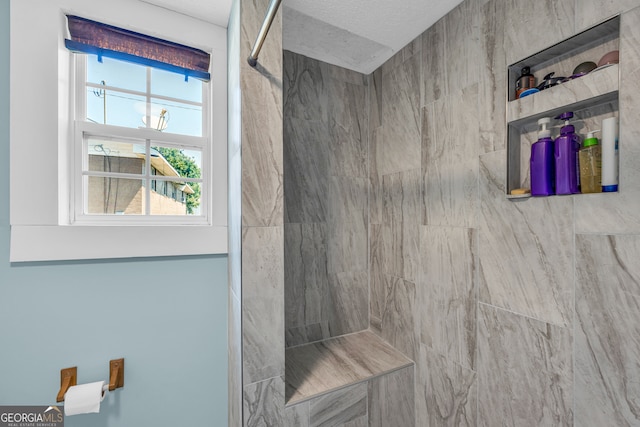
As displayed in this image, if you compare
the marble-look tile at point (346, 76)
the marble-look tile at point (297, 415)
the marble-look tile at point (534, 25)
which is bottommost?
the marble-look tile at point (297, 415)

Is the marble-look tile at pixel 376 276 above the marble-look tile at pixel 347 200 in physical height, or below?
below

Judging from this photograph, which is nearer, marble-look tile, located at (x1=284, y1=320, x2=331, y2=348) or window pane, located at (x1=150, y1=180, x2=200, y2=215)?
window pane, located at (x1=150, y1=180, x2=200, y2=215)

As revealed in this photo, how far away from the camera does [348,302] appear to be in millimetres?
1697

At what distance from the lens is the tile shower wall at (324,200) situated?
1.53 m

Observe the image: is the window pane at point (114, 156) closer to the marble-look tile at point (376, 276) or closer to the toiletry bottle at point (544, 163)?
the marble-look tile at point (376, 276)

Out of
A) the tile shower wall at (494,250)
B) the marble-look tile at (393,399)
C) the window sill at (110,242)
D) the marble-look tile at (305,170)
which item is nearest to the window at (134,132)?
the window sill at (110,242)

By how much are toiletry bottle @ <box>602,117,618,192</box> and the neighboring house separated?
1.69m

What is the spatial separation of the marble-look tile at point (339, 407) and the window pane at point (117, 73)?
1744 mm

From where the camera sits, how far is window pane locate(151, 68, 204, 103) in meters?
1.34

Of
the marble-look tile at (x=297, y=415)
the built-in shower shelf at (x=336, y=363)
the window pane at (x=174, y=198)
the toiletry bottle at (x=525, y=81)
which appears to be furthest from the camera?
the window pane at (x=174, y=198)

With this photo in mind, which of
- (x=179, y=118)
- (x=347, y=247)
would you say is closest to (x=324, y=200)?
(x=347, y=247)

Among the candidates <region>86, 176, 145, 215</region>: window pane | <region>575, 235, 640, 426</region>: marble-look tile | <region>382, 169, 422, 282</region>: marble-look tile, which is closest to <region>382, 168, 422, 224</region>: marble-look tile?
<region>382, 169, 422, 282</region>: marble-look tile

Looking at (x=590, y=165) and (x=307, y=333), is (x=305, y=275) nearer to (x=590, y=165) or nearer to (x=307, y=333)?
(x=307, y=333)

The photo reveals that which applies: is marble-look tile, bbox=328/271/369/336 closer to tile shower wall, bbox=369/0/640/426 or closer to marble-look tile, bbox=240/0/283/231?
tile shower wall, bbox=369/0/640/426
